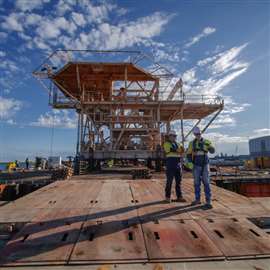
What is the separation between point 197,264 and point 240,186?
10.4 metres

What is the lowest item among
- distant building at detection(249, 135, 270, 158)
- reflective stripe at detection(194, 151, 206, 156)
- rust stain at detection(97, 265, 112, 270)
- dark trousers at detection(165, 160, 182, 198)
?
rust stain at detection(97, 265, 112, 270)

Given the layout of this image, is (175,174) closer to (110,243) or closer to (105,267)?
(110,243)

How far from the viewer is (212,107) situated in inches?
886

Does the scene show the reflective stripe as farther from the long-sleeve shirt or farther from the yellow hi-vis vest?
the yellow hi-vis vest

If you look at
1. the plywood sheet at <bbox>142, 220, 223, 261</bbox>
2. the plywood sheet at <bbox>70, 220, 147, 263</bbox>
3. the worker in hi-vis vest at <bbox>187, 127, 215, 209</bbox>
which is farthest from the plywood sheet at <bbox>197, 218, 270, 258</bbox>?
the worker in hi-vis vest at <bbox>187, 127, 215, 209</bbox>

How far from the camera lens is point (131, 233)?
12.5ft

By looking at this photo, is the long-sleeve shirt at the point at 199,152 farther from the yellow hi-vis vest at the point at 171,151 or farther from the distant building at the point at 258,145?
the distant building at the point at 258,145

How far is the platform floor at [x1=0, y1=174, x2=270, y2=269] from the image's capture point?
3133 mm

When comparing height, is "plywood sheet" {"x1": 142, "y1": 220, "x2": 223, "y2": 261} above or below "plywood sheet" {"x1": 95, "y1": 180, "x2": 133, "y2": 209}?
below

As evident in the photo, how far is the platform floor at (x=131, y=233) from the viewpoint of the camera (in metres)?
3.13

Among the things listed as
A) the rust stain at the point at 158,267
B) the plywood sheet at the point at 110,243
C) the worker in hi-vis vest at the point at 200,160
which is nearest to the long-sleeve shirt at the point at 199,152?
the worker in hi-vis vest at the point at 200,160

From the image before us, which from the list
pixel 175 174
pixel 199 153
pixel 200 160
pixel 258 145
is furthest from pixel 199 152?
pixel 258 145

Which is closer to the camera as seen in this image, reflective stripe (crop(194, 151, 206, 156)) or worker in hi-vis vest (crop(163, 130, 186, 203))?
reflective stripe (crop(194, 151, 206, 156))

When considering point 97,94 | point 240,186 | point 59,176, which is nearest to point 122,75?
point 97,94
